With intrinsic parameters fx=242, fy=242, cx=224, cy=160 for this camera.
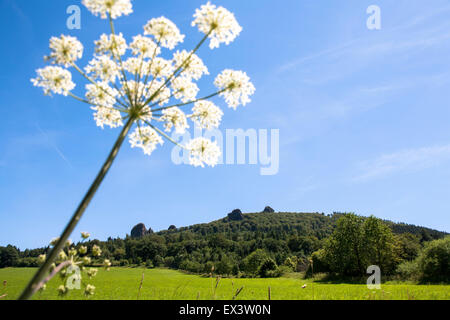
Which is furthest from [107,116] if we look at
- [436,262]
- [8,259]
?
[8,259]

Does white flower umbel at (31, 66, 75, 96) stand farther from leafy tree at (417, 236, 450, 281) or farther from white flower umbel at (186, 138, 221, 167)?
leafy tree at (417, 236, 450, 281)

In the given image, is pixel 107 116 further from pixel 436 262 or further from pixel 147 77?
pixel 436 262

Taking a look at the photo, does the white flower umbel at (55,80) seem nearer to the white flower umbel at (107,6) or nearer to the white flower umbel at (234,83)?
the white flower umbel at (107,6)

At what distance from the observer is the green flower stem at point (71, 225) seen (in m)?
2.51

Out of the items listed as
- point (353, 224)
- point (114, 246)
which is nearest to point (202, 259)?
point (114, 246)

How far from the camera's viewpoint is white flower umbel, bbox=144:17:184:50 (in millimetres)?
4570

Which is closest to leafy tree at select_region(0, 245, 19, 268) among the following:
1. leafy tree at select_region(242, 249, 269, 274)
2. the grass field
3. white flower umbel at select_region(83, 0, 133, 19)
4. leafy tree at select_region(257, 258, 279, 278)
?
the grass field

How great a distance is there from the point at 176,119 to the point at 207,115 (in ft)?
2.28

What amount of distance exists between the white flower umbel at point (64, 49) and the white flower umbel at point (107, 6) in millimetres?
658

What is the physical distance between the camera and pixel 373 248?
182 ft

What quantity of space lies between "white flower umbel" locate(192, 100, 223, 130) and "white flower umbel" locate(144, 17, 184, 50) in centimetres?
135

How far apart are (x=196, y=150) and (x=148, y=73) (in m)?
1.81

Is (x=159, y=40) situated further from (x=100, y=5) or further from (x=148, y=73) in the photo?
(x=100, y=5)
